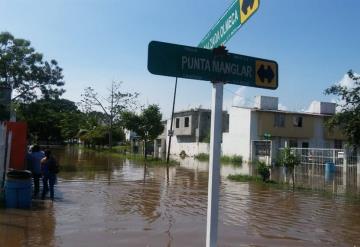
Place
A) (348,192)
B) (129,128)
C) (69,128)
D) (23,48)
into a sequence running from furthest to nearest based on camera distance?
(69,128)
(129,128)
(23,48)
(348,192)

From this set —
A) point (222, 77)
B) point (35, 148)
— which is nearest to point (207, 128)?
point (35, 148)

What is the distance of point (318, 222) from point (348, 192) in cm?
814

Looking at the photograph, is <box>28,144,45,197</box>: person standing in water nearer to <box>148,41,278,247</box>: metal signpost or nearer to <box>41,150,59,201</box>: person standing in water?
<box>41,150,59,201</box>: person standing in water

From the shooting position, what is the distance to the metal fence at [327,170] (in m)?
24.3

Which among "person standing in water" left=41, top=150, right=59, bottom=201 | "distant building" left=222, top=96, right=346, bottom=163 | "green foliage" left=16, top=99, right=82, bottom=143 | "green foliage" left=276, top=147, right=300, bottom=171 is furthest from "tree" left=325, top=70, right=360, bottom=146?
"green foliage" left=16, top=99, right=82, bottom=143

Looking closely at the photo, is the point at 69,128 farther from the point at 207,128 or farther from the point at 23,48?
the point at 23,48

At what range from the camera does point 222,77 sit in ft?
15.9

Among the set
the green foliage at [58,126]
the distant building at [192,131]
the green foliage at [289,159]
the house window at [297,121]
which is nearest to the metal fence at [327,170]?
the green foliage at [289,159]

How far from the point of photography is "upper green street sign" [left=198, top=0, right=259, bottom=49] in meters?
4.23

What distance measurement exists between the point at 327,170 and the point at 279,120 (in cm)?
2053

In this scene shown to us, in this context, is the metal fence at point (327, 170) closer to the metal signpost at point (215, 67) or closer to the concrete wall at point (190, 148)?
the metal signpost at point (215, 67)

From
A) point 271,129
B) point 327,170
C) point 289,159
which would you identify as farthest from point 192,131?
point 289,159

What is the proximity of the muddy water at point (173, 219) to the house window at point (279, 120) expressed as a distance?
98.6 ft

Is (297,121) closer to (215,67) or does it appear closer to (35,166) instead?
(35,166)
